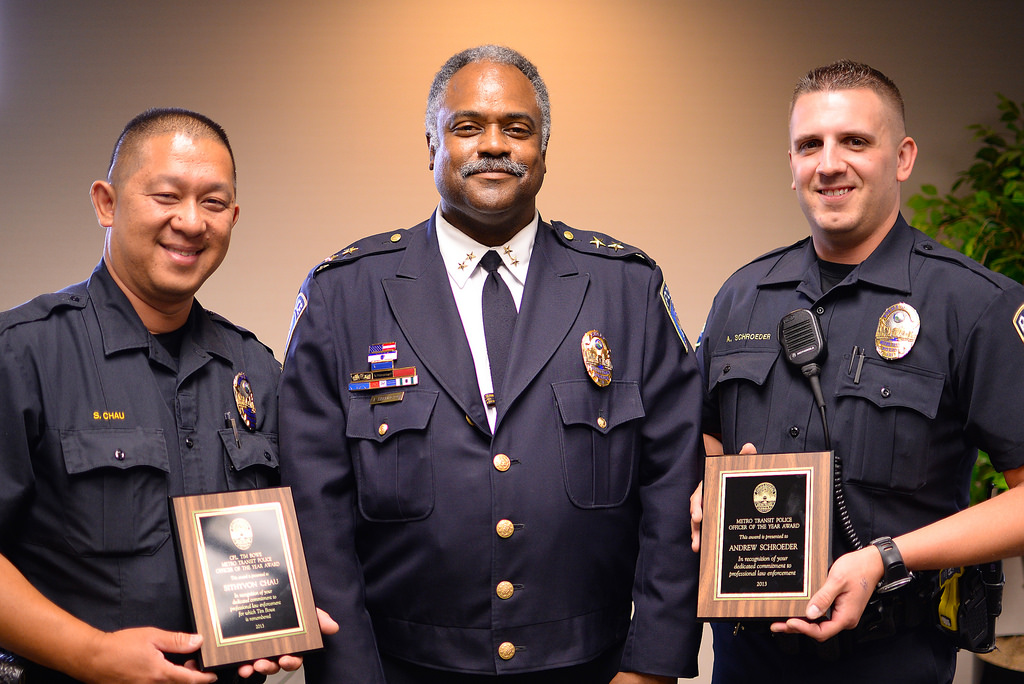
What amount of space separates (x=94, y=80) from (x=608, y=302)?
2538 millimetres

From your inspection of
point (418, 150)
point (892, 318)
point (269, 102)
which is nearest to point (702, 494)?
point (892, 318)

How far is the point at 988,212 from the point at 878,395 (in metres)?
1.93

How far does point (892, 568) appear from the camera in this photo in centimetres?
161

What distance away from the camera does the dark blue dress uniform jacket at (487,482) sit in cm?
174

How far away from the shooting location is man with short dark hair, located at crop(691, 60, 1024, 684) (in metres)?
1.69

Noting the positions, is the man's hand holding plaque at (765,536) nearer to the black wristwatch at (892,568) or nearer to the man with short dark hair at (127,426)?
the black wristwatch at (892,568)

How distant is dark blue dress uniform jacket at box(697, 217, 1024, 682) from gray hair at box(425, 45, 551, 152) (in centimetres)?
72

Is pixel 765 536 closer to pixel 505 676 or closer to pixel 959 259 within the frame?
pixel 505 676

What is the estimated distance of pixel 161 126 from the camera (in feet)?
5.79

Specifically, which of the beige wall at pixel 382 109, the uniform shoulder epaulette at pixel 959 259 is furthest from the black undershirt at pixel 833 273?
the beige wall at pixel 382 109

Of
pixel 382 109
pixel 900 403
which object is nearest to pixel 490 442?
pixel 900 403

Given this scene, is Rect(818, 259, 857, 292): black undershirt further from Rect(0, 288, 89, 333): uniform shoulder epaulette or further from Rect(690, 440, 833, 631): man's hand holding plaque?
Rect(0, 288, 89, 333): uniform shoulder epaulette

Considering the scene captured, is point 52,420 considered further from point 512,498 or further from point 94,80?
point 94,80

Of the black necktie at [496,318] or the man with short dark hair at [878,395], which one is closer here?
the man with short dark hair at [878,395]
